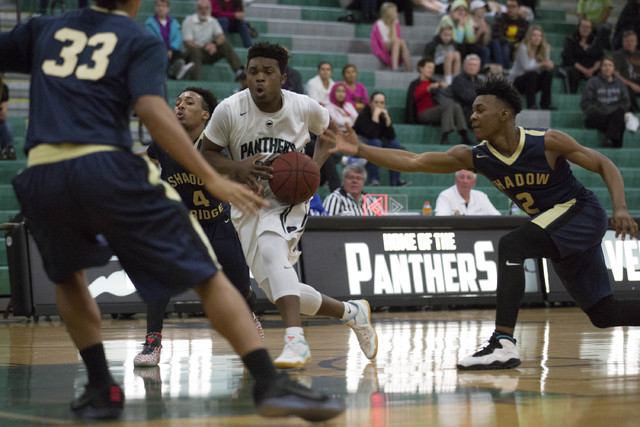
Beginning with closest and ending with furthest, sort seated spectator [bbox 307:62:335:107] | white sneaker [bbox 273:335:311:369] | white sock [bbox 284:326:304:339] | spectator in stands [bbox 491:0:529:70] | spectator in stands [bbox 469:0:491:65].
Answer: white sneaker [bbox 273:335:311:369]
white sock [bbox 284:326:304:339]
seated spectator [bbox 307:62:335:107]
spectator in stands [bbox 469:0:491:65]
spectator in stands [bbox 491:0:529:70]

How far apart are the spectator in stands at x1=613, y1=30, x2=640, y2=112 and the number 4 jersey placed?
1569 centimetres

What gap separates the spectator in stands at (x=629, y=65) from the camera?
18.1 meters

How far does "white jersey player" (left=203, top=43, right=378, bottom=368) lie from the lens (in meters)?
5.76

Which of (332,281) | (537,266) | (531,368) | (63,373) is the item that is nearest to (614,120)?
(537,266)

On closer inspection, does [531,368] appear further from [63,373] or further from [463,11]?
[463,11]

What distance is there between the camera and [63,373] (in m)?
5.66

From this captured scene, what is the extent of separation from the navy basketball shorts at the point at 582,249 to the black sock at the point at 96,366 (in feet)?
9.81

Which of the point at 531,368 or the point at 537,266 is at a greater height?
the point at 531,368

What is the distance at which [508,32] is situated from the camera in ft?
60.0

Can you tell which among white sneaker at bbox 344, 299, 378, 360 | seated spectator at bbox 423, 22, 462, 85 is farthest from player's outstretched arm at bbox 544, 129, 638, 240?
seated spectator at bbox 423, 22, 462, 85

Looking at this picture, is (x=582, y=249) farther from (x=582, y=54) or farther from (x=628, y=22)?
(x=628, y=22)

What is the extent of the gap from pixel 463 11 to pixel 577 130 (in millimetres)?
3030

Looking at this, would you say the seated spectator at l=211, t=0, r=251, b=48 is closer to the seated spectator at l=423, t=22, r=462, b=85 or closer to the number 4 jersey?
the seated spectator at l=423, t=22, r=462, b=85

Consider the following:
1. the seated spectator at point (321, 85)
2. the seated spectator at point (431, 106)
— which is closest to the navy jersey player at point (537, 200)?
→ the seated spectator at point (321, 85)
